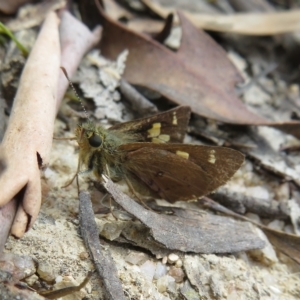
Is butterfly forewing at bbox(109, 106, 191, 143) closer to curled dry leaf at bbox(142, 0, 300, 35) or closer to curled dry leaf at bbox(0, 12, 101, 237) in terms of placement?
curled dry leaf at bbox(0, 12, 101, 237)

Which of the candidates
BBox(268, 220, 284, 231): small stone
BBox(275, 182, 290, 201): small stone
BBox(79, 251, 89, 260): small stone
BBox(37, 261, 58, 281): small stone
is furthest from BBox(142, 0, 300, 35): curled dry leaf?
BBox(37, 261, 58, 281): small stone

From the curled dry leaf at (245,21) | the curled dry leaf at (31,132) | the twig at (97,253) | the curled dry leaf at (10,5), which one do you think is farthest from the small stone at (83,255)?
the curled dry leaf at (245,21)

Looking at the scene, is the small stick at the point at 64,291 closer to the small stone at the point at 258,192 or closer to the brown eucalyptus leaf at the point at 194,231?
the brown eucalyptus leaf at the point at 194,231

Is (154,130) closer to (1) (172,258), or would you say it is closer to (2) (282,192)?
(1) (172,258)

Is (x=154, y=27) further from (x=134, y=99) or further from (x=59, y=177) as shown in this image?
(x=59, y=177)

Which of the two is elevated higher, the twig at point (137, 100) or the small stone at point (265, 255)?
the twig at point (137, 100)

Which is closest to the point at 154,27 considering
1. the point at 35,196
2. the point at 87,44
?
the point at 87,44
